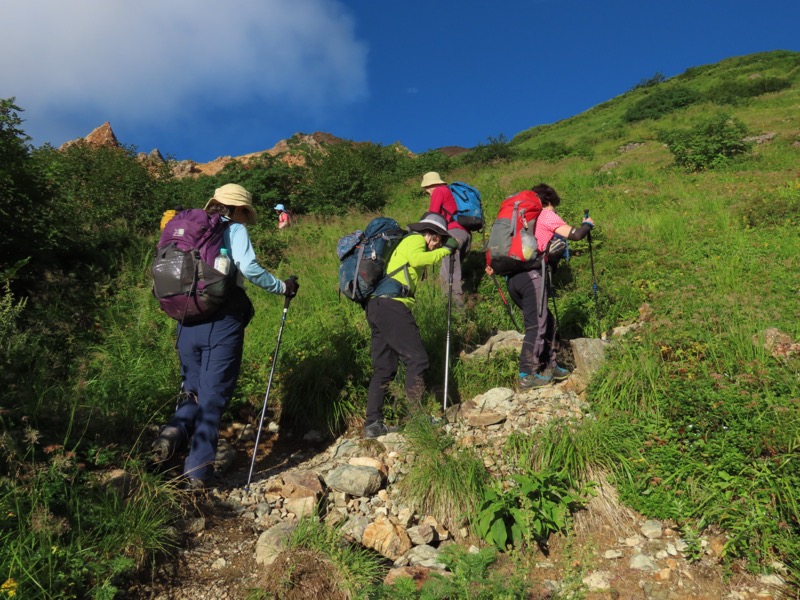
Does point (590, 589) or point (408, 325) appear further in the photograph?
point (408, 325)

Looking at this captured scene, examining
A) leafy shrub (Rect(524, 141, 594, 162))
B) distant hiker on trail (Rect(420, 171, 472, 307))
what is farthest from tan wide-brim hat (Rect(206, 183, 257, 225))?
leafy shrub (Rect(524, 141, 594, 162))

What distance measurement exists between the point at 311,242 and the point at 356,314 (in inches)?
170

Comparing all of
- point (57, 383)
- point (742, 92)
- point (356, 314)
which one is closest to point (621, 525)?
point (356, 314)

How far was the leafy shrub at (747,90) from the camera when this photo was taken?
22062 mm

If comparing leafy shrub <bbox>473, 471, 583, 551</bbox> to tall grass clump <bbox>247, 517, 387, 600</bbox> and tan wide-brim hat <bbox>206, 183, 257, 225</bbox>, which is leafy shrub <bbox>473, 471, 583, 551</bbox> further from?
tan wide-brim hat <bbox>206, 183, 257, 225</bbox>

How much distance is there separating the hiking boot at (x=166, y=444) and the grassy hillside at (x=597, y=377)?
5.2 inches

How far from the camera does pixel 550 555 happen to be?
338 centimetres

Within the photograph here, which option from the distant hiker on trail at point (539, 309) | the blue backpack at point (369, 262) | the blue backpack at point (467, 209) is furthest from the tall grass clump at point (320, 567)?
the blue backpack at point (467, 209)

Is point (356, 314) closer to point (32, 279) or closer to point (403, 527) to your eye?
point (403, 527)

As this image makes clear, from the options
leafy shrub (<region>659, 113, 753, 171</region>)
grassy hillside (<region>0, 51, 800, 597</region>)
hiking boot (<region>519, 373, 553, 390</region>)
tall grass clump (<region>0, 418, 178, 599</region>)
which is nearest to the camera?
tall grass clump (<region>0, 418, 178, 599</region>)

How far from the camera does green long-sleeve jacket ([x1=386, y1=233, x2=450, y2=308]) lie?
454 cm

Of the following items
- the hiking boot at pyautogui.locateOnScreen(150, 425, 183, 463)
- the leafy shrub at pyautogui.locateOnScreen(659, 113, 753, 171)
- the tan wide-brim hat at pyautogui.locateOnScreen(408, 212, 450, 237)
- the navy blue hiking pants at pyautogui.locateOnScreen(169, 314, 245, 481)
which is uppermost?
the leafy shrub at pyautogui.locateOnScreen(659, 113, 753, 171)

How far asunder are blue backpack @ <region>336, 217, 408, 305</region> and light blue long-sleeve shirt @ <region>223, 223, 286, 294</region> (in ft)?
2.62

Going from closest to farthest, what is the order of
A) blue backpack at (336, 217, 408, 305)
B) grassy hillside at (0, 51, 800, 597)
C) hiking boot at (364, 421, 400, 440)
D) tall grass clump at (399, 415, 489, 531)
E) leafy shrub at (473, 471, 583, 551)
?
grassy hillside at (0, 51, 800, 597)
leafy shrub at (473, 471, 583, 551)
tall grass clump at (399, 415, 489, 531)
blue backpack at (336, 217, 408, 305)
hiking boot at (364, 421, 400, 440)
